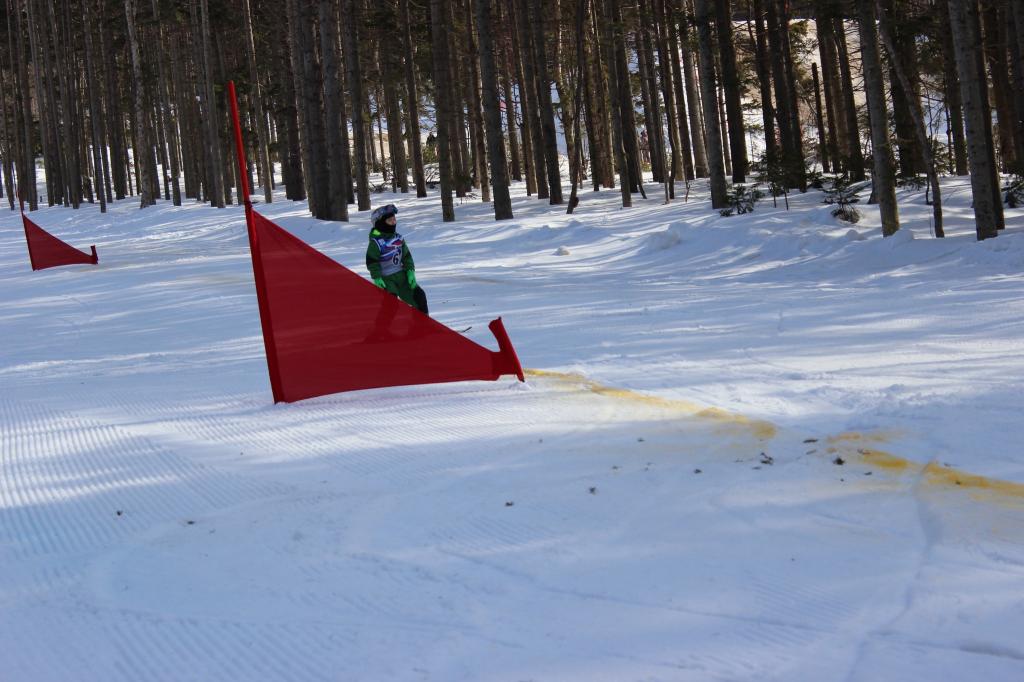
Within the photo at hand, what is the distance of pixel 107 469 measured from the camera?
5.89 m

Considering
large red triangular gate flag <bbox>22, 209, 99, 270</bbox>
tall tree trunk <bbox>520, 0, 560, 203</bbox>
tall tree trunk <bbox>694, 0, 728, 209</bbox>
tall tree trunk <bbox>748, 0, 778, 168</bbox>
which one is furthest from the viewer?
tall tree trunk <bbox>520, 0, 560, 203</bbox>

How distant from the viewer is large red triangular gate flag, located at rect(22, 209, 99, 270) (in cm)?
2033

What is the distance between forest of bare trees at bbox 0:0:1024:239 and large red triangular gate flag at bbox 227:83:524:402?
961 centimetres

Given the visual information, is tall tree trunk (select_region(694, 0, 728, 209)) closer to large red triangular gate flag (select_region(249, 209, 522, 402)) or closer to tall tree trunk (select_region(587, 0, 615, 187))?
tall tree trunk (select_region(587, 0, 615, 187))

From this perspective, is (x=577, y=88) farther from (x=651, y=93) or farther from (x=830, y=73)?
(x=830, y=73)

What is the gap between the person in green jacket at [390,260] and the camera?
898 centimetres

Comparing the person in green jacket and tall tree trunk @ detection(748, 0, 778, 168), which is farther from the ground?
tall tree trunk @ detection(748, 0, 778, 168)

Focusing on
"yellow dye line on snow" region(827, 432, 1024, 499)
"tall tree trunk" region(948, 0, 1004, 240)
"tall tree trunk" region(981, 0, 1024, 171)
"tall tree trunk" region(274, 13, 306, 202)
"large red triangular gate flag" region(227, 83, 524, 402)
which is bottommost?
"yellow dye line on snow" region(827, 432, 1024, 499)

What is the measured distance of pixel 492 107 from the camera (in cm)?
2234

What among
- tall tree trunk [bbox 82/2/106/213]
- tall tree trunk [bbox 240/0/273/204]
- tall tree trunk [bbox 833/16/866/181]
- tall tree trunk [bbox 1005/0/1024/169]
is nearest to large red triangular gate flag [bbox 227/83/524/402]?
tall tree trunk [bbox 1005/0/1024/169]

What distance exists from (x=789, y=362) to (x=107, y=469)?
528 cm

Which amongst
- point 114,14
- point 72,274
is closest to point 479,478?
point 72,274

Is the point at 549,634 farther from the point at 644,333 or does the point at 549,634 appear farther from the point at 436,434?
the point at 644,333

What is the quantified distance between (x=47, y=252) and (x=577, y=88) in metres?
13.1
